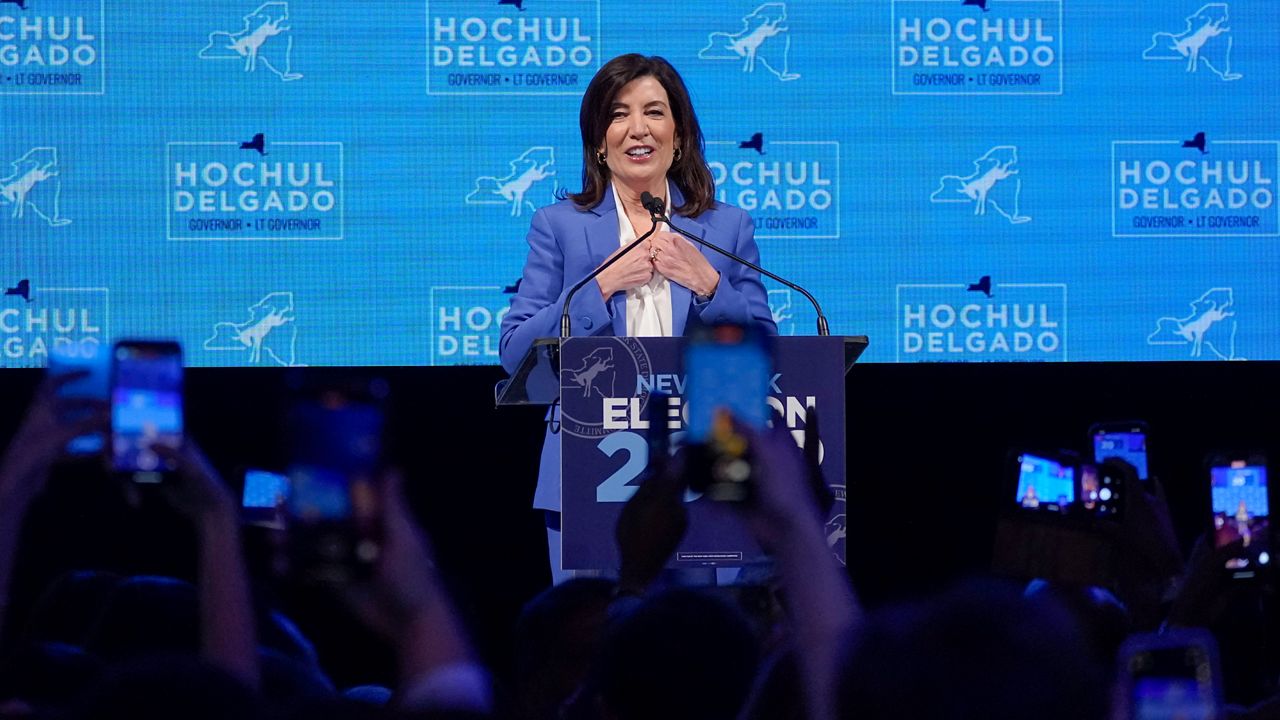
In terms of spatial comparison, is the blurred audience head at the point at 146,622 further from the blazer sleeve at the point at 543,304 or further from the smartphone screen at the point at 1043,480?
the smartphone screen at the point at 1043,480

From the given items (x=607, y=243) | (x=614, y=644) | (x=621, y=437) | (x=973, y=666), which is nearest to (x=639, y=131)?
(x=607, y=243)

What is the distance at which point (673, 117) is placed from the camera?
11.6 feet

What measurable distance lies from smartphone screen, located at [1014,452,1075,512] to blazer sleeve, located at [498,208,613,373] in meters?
1.09

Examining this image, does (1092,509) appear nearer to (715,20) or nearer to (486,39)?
(715,20)

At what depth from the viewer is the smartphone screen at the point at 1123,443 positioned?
13.9ft

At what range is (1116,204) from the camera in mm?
5117

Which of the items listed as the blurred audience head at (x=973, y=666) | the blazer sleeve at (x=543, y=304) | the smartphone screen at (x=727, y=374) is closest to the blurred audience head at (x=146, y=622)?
the smartphone screen at (x=727, y=374)

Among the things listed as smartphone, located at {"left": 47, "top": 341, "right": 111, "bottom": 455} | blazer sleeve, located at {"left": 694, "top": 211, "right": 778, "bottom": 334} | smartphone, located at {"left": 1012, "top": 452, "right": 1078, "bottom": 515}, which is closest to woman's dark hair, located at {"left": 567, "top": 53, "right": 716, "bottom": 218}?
blazer sleeve, located at {"left": 694, "top": 211, "right": 778, "bottom": 334}

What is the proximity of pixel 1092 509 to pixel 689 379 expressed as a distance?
1.78m

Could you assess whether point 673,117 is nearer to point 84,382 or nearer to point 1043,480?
point 1043,480

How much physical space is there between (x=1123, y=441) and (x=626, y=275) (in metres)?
1.98

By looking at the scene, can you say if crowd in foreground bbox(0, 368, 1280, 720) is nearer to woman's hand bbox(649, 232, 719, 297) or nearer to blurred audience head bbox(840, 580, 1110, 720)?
blurred audience head bbox(840, 580, 1110, 720)

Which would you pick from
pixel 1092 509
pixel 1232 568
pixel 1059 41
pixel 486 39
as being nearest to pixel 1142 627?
pixel 1092 509

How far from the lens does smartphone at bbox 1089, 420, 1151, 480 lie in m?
4.24
